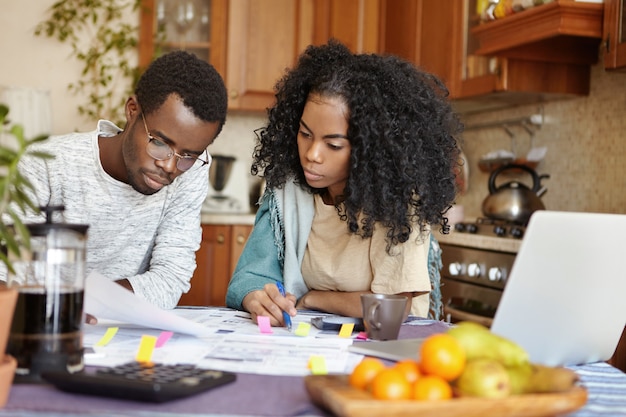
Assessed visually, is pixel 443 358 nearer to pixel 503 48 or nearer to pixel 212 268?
pixel 503 48

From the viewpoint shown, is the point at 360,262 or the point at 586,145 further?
the point at 586,145

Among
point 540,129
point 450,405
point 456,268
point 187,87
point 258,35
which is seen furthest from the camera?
point 258,35

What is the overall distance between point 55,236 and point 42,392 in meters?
0.19

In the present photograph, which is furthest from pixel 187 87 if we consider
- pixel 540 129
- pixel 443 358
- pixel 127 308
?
pixel 540 129

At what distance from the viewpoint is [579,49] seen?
9.98 ft

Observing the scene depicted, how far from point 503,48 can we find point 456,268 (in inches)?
32.5

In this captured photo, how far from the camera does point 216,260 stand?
380 cm

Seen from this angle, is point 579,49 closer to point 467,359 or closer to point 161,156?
point 161,156

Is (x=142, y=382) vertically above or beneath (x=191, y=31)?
beneath

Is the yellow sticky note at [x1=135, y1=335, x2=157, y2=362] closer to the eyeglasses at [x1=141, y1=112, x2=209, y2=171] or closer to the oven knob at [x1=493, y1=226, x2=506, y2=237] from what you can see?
the eyeglasses at [x1=141, y1=112, x2=209, y2=171]

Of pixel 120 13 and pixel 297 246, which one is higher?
pixel 120 13

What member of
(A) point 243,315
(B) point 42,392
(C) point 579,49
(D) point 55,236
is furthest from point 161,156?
(C) point 579,49

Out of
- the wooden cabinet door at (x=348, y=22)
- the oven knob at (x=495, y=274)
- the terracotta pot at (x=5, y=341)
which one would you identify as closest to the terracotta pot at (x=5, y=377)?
the terracotta pot at (x=5, y=341)

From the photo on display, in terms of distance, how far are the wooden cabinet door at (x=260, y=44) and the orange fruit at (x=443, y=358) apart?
324cm
